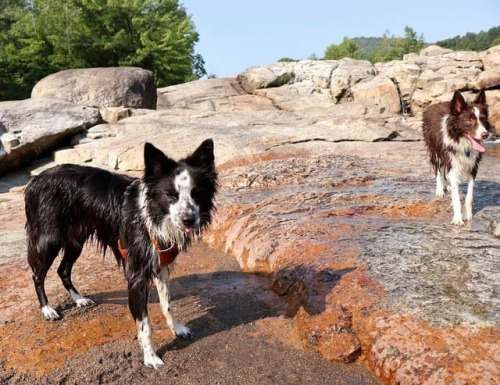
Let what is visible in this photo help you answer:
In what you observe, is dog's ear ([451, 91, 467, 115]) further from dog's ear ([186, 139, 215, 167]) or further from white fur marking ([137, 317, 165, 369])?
white fur marking ([137, 317, 165, 369])

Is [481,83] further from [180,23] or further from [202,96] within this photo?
[180,23]

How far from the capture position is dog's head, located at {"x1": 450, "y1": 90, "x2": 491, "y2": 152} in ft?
22.3

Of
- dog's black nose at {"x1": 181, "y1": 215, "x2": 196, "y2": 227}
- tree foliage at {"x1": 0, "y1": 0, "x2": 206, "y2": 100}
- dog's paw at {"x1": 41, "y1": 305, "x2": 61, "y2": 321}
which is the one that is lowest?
dog's paw at {"x1": 41, "y1": 305, "x2": 61, "y2": 321}

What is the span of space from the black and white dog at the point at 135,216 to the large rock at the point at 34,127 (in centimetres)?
1021

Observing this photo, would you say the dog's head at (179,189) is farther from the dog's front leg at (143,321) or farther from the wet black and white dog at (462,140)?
the wet black and white dog at (462,140)

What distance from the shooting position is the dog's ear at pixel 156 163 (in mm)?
4188

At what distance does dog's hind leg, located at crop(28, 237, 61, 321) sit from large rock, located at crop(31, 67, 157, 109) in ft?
45.0

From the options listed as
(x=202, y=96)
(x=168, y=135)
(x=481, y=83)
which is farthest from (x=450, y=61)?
(x=168, y=135)

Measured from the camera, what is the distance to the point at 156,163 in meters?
4.24

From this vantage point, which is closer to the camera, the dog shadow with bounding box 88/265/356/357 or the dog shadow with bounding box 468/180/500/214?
the dog shadow with bounding box 88/265/356/357

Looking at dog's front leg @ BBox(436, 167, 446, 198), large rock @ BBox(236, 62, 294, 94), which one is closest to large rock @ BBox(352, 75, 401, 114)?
large rock @ BBox(236, 62, 294, 94)

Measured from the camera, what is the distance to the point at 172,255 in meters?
4.51

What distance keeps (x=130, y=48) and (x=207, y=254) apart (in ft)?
111

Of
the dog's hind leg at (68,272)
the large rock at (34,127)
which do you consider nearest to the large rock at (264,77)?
the large rock at (34,127)
